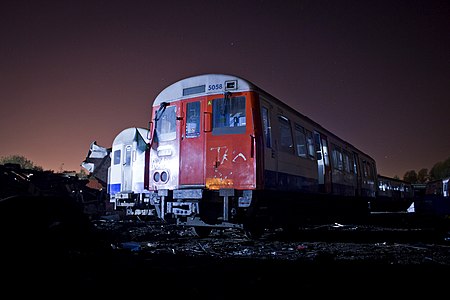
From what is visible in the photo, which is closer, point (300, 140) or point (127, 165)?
point (300, 140)

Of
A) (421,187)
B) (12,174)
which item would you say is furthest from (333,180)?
(421,187)

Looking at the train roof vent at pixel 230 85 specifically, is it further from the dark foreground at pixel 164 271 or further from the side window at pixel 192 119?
the dark foreground at pixel 164 271

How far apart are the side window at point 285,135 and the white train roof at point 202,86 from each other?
4.80 ft

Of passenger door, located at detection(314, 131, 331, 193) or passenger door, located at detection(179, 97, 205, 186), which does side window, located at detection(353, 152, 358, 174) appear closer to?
passenger door, located at detection(314, 131, 331, 193)

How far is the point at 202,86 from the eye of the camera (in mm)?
8523

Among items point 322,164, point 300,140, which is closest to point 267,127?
point 300,140

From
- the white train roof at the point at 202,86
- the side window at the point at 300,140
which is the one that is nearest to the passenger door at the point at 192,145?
the white train roof at the point at 202,86

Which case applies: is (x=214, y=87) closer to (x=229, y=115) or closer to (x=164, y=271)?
(x=229, y=115)

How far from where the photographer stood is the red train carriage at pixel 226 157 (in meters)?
7.63

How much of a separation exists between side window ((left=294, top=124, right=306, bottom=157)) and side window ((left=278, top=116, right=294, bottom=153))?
0.44 meters

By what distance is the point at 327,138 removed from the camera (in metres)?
12.6

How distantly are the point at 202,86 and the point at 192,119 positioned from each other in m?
0.82

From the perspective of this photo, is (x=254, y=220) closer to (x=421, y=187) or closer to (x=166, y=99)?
(x=166, y=99)

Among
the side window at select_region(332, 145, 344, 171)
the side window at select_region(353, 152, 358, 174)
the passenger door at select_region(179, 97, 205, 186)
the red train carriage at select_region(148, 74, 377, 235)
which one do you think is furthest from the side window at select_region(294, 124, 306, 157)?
the side window at select_region(353, 152, 358, 174)
